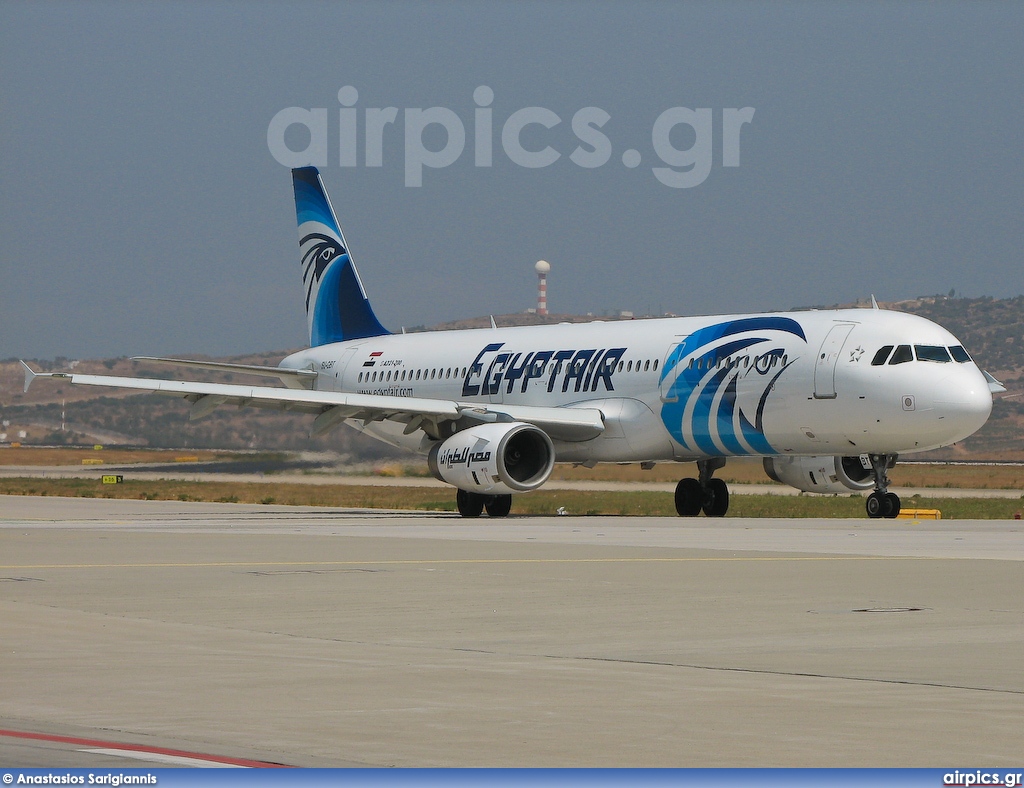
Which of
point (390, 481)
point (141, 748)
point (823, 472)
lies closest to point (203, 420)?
point (390, 481)

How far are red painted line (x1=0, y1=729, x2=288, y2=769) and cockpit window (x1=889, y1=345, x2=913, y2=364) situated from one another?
24.3 metres

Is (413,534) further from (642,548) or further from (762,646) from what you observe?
(762,646)

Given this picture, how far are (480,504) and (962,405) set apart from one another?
1026 centimetres

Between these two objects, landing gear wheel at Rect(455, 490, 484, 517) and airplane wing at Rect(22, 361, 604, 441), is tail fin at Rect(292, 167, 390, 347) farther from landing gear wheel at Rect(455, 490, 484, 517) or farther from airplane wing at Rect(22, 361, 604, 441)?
landing gear wheel at Rect(455, 490, 484, 517)

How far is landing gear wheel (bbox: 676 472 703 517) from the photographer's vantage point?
3619cm

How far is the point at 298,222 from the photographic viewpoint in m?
46.3

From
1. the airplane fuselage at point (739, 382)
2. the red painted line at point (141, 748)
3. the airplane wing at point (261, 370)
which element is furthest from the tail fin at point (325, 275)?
the red painted line at point (141, 748)

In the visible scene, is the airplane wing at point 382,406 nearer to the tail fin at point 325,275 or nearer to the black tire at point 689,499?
the black tire at point 689,499

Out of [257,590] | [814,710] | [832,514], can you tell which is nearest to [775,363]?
[832,514]

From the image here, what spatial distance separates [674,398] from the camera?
109 ft

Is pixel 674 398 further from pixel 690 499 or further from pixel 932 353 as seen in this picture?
pixel 932 353

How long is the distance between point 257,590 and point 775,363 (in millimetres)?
17397

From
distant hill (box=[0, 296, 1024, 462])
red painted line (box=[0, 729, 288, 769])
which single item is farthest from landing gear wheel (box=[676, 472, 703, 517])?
red painted line (box=[0, 729, 288, 769])

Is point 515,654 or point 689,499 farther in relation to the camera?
point 689,499
